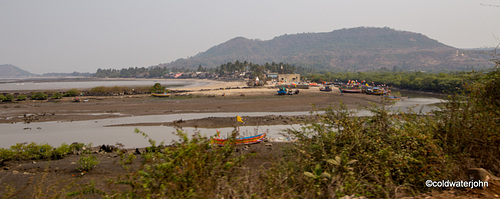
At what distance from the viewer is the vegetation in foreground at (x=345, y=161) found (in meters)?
4.50

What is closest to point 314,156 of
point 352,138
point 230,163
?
point 352,138

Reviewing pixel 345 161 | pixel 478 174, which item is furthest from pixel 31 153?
pixel 478 174

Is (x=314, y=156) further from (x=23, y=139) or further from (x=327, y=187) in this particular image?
(x=23, y=139)

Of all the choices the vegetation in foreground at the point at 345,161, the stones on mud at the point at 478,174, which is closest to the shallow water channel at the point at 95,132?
the vegetation in foreground at the point at 345,161

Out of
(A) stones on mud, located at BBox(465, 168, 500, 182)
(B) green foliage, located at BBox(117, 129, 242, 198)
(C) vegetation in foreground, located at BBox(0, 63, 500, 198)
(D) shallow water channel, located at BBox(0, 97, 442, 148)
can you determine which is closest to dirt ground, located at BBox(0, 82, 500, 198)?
(A) stones on mud, located at BBox(465, 168, 500, 182)

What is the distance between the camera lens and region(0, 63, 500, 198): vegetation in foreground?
4.50 m

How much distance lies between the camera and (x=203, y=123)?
1161 inches

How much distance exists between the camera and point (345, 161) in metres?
5.27

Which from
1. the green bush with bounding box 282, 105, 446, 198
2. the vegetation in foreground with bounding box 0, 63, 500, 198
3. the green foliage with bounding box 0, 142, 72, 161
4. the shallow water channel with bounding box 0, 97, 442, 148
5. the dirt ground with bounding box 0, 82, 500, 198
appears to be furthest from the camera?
the shallow water channel with bounding box 0, 97, 442, 148

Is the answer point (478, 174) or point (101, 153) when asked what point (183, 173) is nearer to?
point (478, 174)

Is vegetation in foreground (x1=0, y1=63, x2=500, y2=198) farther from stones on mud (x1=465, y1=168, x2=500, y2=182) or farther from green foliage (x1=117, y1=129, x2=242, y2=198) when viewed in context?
stones on mud (x1=465, y1=168, x2=500, y2=182)

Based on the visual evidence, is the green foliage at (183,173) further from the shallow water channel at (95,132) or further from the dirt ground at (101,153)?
the shallow water channel at (95,132)

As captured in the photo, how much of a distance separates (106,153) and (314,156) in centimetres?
1633

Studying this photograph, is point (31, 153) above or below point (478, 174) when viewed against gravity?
Answer: below
